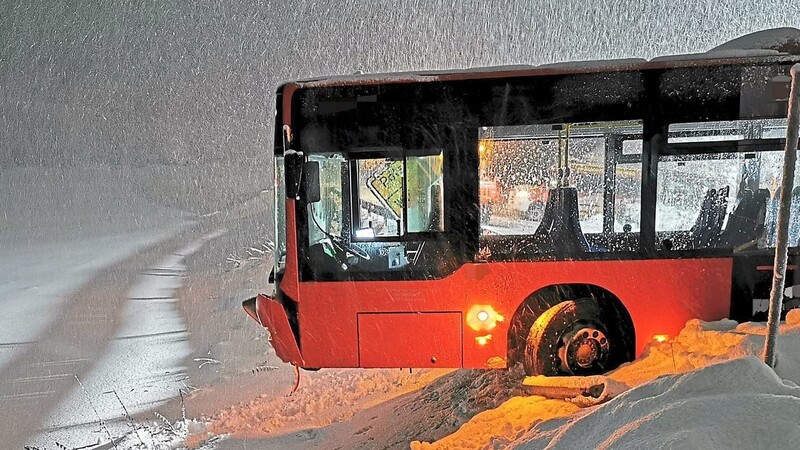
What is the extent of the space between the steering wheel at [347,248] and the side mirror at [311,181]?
0.44m

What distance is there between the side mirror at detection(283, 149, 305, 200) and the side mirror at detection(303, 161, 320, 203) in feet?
0.18

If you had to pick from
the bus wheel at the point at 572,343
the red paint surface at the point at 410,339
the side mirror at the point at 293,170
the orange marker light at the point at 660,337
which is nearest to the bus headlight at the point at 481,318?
the red paint surface at the point at 410,339

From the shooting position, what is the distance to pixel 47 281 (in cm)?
2145

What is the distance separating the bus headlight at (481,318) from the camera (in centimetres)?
530

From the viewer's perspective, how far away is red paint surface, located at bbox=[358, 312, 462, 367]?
17.5 feet

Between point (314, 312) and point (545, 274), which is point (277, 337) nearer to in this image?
point (314, 312)

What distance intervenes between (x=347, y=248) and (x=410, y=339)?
1.08 metres

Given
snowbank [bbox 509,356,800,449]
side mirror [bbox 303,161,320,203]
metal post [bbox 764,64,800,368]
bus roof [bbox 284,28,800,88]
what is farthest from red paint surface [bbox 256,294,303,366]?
metal post [bbox 764,64,800,368]

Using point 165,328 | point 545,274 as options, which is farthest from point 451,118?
point 165,328

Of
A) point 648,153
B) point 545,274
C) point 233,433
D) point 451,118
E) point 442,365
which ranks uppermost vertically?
point 451,118

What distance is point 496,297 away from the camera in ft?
17.3

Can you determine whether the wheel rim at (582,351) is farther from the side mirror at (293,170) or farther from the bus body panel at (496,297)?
the side mirror at (293,170)

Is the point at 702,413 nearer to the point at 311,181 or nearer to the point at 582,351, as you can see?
the point at 582,351

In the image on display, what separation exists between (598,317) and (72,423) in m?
8.19
